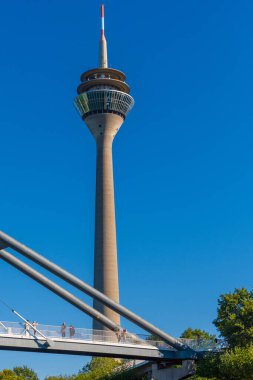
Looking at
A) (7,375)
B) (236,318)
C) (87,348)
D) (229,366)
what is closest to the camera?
(229,366)

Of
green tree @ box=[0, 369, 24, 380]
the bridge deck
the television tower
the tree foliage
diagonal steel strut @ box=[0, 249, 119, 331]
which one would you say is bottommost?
the tree foliage

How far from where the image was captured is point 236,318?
164 feet

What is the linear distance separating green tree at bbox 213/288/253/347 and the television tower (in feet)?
139

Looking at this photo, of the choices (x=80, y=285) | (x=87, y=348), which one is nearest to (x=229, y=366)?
(x=87, y=348)

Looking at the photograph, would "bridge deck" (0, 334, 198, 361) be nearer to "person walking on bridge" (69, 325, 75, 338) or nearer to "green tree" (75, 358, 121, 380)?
"person walking on bridge" (69, 325, 75, 338)

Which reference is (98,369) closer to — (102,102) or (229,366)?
(229,366)

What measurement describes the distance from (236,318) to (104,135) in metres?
58.9

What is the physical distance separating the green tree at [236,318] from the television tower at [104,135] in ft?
139

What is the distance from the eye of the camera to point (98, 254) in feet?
313

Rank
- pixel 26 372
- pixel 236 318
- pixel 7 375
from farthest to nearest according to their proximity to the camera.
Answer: pixel 26 372 < pixel 7 375 < pixel 236 318

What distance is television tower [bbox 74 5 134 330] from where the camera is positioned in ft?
308

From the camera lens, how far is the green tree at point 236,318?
48688mm

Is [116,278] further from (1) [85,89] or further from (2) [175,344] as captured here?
(2) [175,344]

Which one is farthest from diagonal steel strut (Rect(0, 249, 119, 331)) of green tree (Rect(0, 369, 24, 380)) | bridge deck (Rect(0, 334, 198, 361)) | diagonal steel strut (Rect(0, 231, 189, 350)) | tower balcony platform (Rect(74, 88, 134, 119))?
tower balcony platform (Rect(74, 88, 134, 119))
